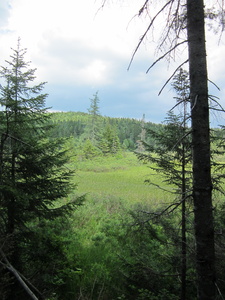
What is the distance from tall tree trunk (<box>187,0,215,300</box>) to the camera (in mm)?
2805

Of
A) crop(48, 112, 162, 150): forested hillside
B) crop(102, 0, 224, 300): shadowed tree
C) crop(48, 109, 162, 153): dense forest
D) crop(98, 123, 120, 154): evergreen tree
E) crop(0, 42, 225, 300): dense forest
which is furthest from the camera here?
crop(48, 112, 162, 150): forested hillside

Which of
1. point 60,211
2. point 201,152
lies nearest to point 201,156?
point 201,152

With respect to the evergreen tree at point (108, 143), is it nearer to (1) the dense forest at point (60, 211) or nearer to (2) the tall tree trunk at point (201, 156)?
(1) the dense forest at point (60, 211)

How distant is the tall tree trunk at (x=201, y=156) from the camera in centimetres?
280

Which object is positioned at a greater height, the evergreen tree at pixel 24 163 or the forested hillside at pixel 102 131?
the forested hillside at pixel 102 131

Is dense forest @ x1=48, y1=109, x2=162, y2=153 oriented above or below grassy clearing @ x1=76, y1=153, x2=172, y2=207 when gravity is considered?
above

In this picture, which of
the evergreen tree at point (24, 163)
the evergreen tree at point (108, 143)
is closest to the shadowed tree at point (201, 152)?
the evergreen tree at point (24, 163)

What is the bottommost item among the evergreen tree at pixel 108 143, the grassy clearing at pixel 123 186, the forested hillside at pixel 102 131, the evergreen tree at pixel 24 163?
the grassy clearing at pixel 123 186

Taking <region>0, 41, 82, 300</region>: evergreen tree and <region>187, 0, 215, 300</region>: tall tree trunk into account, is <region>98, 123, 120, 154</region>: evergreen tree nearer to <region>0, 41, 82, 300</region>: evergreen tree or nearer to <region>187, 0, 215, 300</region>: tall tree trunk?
<region>0, 41, 82, 300</region>: evergreen tree

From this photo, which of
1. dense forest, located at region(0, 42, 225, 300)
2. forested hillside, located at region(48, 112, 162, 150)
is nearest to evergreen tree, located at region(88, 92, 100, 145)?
forested hillside, located at region(48, 112, 162, 150)

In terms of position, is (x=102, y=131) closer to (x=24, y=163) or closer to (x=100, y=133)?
(x=100, y=133)

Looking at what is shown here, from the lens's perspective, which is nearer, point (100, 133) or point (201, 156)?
point (201, 156)

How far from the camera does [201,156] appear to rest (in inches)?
112

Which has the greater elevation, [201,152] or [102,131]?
[102,131]
